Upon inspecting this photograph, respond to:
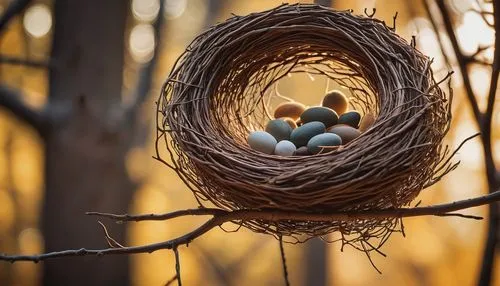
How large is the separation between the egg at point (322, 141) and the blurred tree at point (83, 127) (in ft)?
3.97

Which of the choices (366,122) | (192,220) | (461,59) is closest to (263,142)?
(366,122)

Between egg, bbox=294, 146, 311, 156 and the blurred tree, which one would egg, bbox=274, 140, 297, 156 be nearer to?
egg, bbox=294, 146, 311, 156

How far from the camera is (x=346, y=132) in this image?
754 millimetres

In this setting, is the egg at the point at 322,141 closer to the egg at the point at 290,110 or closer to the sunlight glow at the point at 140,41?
the egg at the point at 290,110

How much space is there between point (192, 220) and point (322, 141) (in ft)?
10.2

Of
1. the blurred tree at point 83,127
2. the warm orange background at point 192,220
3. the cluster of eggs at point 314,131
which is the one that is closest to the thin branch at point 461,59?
the cluster of eggs at point 314,131

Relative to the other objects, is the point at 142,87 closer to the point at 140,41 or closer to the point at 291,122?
the point at 140,41

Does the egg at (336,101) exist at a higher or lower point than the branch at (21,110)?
lower

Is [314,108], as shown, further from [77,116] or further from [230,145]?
[77,116]

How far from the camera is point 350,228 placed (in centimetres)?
68

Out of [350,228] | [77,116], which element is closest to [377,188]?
[350,228]

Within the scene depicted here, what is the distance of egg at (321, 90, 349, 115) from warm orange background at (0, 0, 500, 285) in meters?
1.04

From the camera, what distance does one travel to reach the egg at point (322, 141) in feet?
2.33

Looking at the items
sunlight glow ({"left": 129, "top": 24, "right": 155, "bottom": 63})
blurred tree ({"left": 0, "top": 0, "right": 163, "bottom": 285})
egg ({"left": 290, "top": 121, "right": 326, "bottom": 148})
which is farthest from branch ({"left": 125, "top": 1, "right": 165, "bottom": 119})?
egg ({"left": 290, "top": 121, "right": 326, "bottom": 148})
